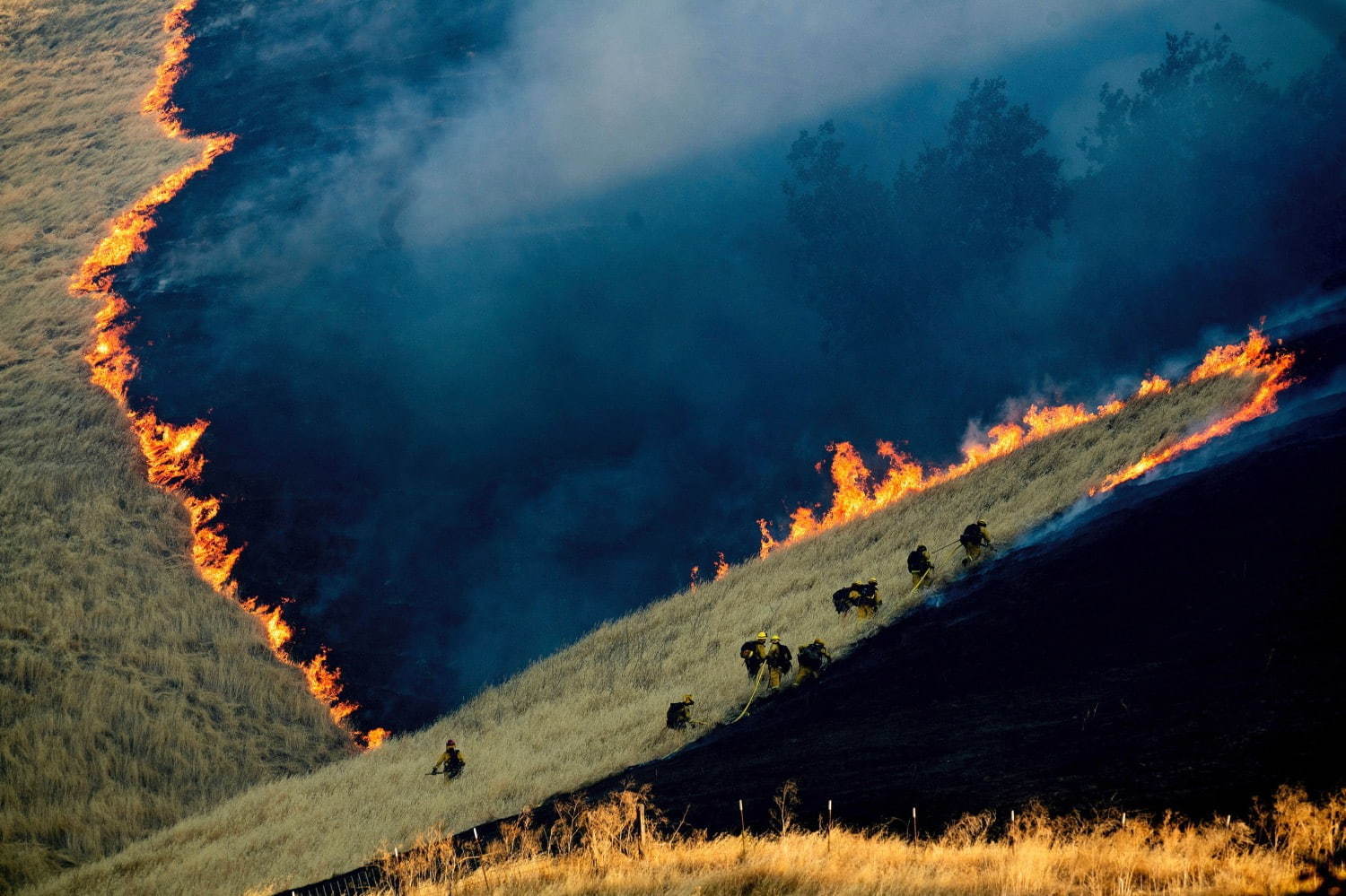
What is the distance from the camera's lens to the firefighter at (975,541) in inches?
923

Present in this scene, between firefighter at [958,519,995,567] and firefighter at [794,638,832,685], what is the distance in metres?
4.63

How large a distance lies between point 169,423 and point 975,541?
29477 mm

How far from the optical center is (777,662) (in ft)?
69.2

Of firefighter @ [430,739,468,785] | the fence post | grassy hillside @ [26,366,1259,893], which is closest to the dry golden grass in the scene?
the fence post

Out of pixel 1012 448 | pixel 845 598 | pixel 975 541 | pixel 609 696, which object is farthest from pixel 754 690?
pixel 1012 448

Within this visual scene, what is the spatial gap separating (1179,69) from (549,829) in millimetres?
50571

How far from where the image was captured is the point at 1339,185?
46.1 m

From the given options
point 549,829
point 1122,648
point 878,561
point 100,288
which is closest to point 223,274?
point 100,288

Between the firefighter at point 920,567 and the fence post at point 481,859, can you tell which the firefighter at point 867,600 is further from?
the fence post at point 481,859

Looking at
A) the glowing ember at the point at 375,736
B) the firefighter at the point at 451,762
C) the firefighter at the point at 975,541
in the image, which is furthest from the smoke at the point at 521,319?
the firefighter at the point at 975,541

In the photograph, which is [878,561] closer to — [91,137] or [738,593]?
[738,593]

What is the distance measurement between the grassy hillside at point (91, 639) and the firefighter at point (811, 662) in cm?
1503

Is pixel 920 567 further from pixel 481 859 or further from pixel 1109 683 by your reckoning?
pixel 481 859

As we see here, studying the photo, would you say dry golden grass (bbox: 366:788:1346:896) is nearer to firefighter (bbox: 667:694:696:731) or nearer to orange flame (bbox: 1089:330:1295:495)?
firefighter (bbox: 667:694:696:731)
